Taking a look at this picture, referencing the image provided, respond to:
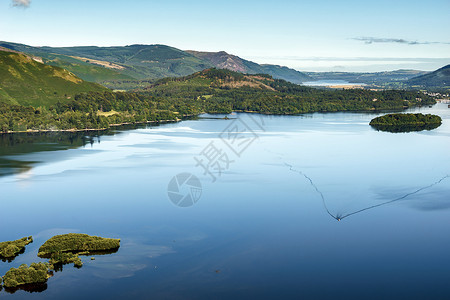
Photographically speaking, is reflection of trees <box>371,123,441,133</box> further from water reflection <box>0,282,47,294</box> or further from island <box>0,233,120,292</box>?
water reflection <box>0,282,47,294</box>

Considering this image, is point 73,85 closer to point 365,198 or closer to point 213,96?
point 213,96

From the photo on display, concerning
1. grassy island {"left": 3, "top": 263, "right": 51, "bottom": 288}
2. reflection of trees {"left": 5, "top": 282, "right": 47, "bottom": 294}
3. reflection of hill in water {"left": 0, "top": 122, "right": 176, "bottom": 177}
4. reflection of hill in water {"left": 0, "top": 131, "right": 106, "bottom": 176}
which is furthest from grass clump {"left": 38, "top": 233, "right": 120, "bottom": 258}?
reflection of hill in water {"left": 0, "top": 131, "right": 106, "bottom": 176}

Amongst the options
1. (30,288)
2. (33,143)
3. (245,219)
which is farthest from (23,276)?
(33,143)

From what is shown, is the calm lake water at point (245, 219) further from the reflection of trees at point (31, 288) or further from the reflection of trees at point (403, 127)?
the reflection of trees at point (403, 127)

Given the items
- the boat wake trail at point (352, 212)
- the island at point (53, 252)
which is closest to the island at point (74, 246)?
the island at point (53, 252)

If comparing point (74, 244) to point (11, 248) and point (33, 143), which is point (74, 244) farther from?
point (33, 143)

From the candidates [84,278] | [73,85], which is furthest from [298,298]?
[73,85]
